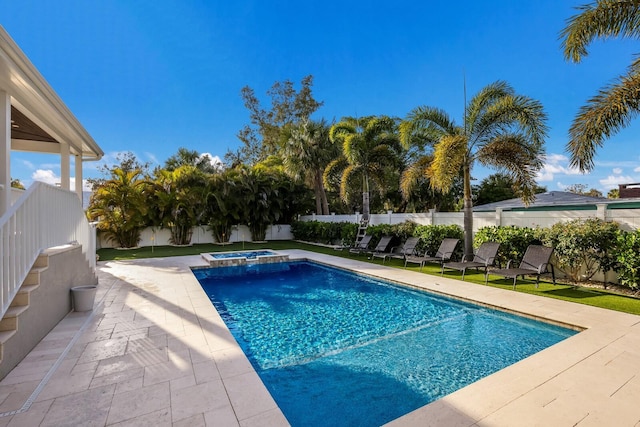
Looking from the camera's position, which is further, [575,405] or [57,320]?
[57,320]

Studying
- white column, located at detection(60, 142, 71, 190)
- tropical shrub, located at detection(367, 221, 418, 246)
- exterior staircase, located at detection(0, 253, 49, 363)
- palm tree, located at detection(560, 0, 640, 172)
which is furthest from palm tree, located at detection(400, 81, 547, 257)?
white column, located at detection(60, 142, 71, 190)

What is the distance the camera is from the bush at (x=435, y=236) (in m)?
11.0

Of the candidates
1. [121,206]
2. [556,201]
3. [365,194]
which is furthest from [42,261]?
[556,201]

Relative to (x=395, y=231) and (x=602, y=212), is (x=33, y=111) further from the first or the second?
(x=602, y=212)

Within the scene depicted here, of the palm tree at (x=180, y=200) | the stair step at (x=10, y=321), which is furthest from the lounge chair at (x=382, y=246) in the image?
the palm tree at (x=180, y=200)

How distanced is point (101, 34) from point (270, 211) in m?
12.8

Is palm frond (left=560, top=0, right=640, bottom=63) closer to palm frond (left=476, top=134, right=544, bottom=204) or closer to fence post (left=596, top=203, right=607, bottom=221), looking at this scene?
palm frond (left=476, top=134, right=544, bottom=204)

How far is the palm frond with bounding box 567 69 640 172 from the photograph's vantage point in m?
6.55

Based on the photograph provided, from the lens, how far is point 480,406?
2.93 meters

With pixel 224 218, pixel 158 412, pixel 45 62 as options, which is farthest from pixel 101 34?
pixel 158 412

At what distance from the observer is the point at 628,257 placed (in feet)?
21.9

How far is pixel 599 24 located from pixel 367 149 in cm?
904

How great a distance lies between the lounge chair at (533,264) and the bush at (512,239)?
646 millimetres

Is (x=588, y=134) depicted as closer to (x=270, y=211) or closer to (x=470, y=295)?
(x=470, y=295)
